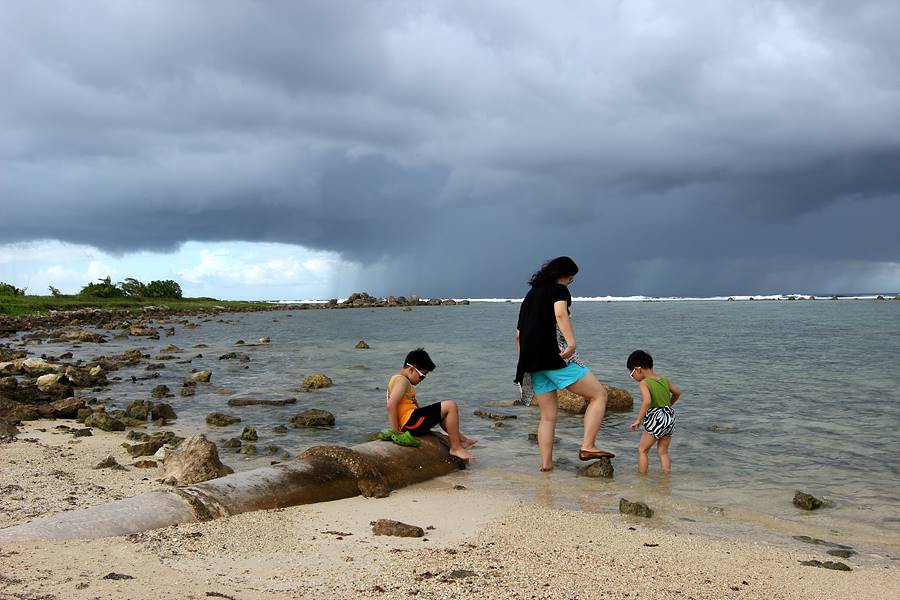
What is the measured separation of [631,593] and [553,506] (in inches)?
123

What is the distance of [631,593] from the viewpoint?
4.71 m

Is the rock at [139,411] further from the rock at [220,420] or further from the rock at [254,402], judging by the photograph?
the rock at [254,402]

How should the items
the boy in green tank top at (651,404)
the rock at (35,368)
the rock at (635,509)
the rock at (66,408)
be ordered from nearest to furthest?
the rock at (635,509) → the boy in green tank top at (651,404) → the rock at (66,408) → the rock at (35,368)

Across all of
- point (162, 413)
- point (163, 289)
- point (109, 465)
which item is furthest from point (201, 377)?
point (163, 289)

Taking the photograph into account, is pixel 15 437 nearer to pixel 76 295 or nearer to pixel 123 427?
pixel 123 427

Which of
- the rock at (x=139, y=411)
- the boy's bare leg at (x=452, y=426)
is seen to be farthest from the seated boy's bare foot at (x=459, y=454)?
the rock at (x=139, y=411)

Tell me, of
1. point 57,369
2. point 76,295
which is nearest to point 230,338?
point 57,369

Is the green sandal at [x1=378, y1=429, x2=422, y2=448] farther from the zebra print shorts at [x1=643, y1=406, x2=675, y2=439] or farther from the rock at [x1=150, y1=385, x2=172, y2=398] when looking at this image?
the rock at [x1=150, y1=385, x2=172, y2=398]

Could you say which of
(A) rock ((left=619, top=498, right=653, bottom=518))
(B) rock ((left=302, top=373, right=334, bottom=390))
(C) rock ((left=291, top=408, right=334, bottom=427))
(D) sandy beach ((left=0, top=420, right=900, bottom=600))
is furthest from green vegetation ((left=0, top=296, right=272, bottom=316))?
(A) rock ((left=619, top=498, right=653, bottom=518))

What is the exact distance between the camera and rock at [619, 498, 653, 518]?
7445 mm

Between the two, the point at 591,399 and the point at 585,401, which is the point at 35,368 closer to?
the point at 585,401

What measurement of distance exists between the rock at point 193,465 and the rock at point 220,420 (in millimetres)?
5144

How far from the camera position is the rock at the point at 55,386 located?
52.8 feet

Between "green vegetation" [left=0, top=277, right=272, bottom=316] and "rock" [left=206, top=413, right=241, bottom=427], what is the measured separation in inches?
2211
